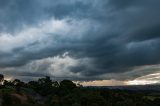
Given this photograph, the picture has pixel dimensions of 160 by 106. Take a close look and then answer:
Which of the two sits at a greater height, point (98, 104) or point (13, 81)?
point (13, 81)

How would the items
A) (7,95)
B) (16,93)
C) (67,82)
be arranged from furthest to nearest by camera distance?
(67,82) < (16,93) < (7,95)

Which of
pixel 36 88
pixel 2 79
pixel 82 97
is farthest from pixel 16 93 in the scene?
pixel 2 79

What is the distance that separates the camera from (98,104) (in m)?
104

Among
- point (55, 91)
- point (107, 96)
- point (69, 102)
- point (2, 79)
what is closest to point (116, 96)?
point (107, 96)

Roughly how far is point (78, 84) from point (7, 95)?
70.4 meters

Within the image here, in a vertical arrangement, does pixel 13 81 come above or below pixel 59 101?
above

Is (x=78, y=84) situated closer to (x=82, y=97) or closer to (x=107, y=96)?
(x=107, y=96)

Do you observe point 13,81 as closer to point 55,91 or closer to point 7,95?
point 55,91

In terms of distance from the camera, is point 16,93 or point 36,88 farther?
point 36,88

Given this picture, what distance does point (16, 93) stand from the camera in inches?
4405

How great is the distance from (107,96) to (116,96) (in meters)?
3.76

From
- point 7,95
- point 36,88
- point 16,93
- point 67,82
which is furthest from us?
point 67,82

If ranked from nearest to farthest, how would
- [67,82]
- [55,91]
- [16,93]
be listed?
[16,93]
[55,91]
[67,82]

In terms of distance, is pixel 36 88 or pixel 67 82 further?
pixel 67 82
